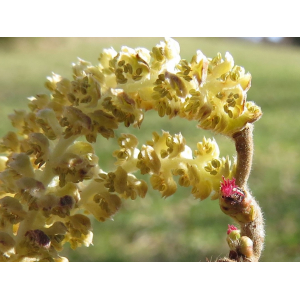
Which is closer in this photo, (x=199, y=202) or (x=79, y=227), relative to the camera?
(x=79, y=227)

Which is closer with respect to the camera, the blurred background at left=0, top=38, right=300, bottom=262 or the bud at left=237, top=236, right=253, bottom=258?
the bud at left=237, top=236, right=253, bottom=258

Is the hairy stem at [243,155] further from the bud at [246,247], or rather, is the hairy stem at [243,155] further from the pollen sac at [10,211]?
the pollen sac at [10,211]

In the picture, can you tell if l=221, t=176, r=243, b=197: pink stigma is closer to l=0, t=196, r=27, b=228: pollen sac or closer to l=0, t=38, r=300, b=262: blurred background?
l=0, t=196, r=27, b=228: pollen sac

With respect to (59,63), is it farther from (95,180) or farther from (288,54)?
(95,180)

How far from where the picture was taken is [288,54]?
10.1 m

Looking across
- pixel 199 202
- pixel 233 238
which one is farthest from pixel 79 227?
pixel 199 202

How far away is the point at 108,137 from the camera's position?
73 centimetres

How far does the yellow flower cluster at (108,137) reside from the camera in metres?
0.73

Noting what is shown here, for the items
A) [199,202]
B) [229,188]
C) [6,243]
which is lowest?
[199,202]

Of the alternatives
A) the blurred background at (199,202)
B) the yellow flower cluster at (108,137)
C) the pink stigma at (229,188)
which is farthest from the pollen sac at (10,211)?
the blurred background at (199,202)

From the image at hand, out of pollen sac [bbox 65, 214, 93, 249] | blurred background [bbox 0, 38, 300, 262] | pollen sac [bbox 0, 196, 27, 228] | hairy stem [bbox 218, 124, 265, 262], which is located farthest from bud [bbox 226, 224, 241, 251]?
blurred background [bbox 0, 38, 300, 262]

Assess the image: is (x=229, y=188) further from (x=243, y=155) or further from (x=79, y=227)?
(x=79, y=227)

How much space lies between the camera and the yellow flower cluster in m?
0.73

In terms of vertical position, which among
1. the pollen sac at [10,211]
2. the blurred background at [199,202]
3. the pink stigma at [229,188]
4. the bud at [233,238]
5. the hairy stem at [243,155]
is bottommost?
the blurred background at [199,202]
